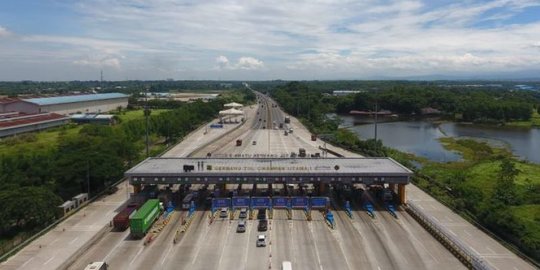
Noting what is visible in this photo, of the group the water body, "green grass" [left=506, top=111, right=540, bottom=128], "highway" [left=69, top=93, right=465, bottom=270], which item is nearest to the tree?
"highway" [left=69, top=93, right=465, bottom=270]

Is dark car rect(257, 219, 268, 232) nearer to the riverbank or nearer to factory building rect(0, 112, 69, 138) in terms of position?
the riverbank

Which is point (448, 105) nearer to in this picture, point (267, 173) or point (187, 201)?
point (267, 173)

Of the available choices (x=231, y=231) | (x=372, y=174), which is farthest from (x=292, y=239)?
(x=372, y=174)

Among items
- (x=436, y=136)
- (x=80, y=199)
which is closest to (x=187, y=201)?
(x=80, y=199)

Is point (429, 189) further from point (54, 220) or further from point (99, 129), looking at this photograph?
point (99, 129)

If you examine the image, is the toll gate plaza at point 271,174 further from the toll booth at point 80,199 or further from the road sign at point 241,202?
the toll booth at point 80,199
